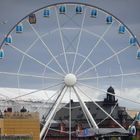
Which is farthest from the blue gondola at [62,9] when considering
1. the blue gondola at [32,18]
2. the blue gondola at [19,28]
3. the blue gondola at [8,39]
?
the blue gondola at [8,39]

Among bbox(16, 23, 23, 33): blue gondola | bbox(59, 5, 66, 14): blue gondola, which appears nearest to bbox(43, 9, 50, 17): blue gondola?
bbox(59, 5, 66, 14): blue gondola

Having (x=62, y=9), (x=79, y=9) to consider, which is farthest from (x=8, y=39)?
(x=79, y=9)

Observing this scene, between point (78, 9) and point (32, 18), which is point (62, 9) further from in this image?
point (32, 18)

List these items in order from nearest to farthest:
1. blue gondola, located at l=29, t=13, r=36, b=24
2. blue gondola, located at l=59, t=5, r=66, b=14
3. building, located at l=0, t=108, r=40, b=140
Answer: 1. blue gondola, located at l=29, t=13, r=36, b=24
2. blue gondola, located at l=59, t=5, r=66, b=14
3. building, located at l=0, t=108, r=40, b=140

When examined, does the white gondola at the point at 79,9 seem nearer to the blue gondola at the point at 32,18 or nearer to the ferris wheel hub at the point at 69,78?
the blue gondola at the point at 32,18

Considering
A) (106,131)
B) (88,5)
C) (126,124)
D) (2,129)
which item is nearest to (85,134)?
(106,131)

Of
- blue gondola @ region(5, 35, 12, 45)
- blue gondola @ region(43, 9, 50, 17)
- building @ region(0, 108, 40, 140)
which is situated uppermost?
blue gondola @ region(43, 9, 50, 17)

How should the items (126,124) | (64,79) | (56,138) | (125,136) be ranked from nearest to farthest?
(64,79), (125,136), (56,138), (126,124)

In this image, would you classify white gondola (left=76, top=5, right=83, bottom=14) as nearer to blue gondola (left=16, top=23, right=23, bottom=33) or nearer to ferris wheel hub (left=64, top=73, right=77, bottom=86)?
blue gondola (left=16, top=23, right=23, bottom=33)

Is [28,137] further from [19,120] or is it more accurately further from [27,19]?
[27,19]

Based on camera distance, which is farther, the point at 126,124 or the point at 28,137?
the point at 126,124

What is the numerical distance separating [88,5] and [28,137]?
71.6 feet

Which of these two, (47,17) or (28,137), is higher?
(47,17)

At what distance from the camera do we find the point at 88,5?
10606cm
